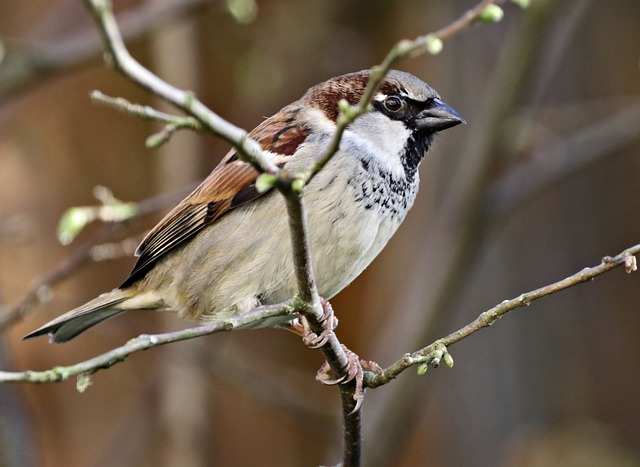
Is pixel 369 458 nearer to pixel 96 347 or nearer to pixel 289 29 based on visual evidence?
pixel 96 347

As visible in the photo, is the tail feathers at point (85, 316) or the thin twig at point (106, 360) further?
the tail feathers at point (85, 316)

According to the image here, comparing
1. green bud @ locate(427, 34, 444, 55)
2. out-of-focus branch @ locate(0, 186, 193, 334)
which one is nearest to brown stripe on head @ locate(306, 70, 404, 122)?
out-of-focus branch @ locate(0, 186, 193, 334)

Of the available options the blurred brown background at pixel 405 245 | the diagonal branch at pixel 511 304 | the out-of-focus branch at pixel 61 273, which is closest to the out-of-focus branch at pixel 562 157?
the blurred brown background at pixel 405 245

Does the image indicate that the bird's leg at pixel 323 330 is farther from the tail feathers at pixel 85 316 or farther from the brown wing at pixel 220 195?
the tail feathers at pixel 85 316

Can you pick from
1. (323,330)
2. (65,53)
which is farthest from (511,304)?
(65,53)

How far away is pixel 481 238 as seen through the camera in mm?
4207

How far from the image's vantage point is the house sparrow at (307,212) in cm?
259

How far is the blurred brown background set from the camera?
4230 mm

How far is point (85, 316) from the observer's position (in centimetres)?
304

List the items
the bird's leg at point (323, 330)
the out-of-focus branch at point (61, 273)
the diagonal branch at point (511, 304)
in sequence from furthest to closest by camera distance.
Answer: the out-of-focus branch at point (61, 273) < the bird's leg at point (323, 330) < the diagonal branch at point (511, 304)

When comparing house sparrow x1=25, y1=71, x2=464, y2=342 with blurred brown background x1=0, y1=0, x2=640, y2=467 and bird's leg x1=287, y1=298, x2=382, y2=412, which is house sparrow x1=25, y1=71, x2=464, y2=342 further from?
blurred brown background x1=0, y1=0, x2=640, y2=467

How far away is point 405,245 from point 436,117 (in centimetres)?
283

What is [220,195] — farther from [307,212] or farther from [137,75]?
[137,75]

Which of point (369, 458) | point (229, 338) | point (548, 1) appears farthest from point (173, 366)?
point (548, 1)
